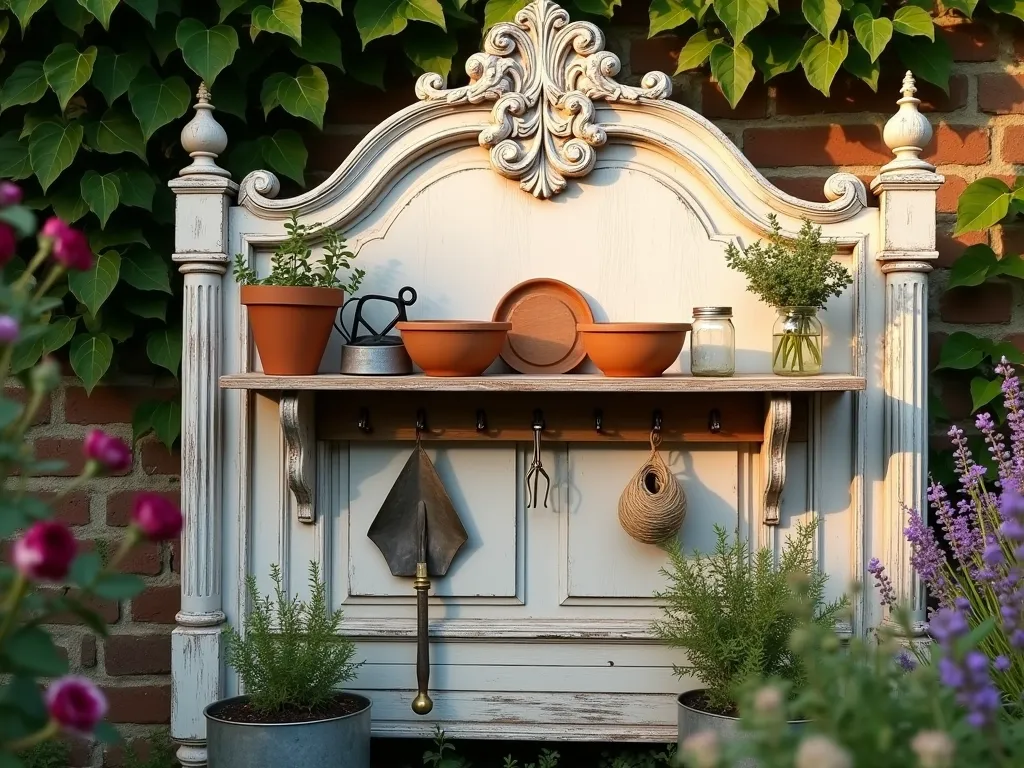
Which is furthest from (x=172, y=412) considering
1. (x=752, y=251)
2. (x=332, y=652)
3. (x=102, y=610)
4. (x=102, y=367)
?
(x=752, y=251)

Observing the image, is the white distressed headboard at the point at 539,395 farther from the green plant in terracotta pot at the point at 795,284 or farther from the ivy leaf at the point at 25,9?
the ivy leaf at the point at 25,9

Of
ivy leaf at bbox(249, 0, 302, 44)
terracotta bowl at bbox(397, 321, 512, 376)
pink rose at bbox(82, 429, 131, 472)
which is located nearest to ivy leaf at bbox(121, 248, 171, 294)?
ivy leaf at bbox(249, 0, 302, 44)

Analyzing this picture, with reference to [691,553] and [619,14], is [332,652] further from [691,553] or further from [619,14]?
[619,14]

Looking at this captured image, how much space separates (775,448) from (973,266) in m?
0.56

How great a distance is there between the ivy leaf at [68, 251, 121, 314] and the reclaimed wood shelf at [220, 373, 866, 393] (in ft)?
1.29

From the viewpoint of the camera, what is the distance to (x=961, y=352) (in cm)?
191

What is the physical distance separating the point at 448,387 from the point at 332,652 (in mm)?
457

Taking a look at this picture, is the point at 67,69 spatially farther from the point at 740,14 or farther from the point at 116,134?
the point at 740,14

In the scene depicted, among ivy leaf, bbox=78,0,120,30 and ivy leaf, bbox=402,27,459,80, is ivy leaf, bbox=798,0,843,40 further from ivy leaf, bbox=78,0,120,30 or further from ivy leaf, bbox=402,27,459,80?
ivy leaf, bbox=78,0,120,30

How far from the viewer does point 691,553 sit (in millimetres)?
1769

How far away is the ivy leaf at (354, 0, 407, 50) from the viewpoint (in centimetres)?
188

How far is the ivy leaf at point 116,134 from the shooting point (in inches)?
74.5

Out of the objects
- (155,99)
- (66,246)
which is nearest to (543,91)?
(155,99)

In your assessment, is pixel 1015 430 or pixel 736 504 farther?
pixel 736 504
